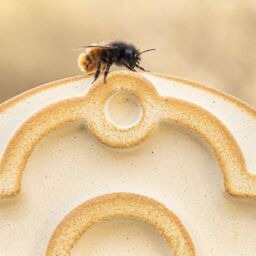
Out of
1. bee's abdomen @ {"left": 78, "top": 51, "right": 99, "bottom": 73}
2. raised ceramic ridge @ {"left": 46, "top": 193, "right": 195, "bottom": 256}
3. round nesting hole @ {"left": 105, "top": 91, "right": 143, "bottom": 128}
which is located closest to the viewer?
raised ceramic ridge @ {"left": 46, "top": 193, "right": 195, "bottom": 256}

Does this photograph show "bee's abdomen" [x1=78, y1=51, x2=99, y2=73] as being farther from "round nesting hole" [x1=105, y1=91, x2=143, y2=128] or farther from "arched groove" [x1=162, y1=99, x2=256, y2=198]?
"arched groove" [x1=162, y1=99, x2=256, y2=198]

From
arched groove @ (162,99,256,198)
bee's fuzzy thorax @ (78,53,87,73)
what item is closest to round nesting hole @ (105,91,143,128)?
arched groove @ (162,99,256,198)

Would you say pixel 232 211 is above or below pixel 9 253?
above

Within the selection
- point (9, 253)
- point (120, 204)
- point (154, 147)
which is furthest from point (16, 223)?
point (154, 147)

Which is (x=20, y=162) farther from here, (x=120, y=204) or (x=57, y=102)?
(x=120, y=204)

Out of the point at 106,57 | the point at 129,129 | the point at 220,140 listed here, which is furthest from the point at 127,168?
the point at 106,57
